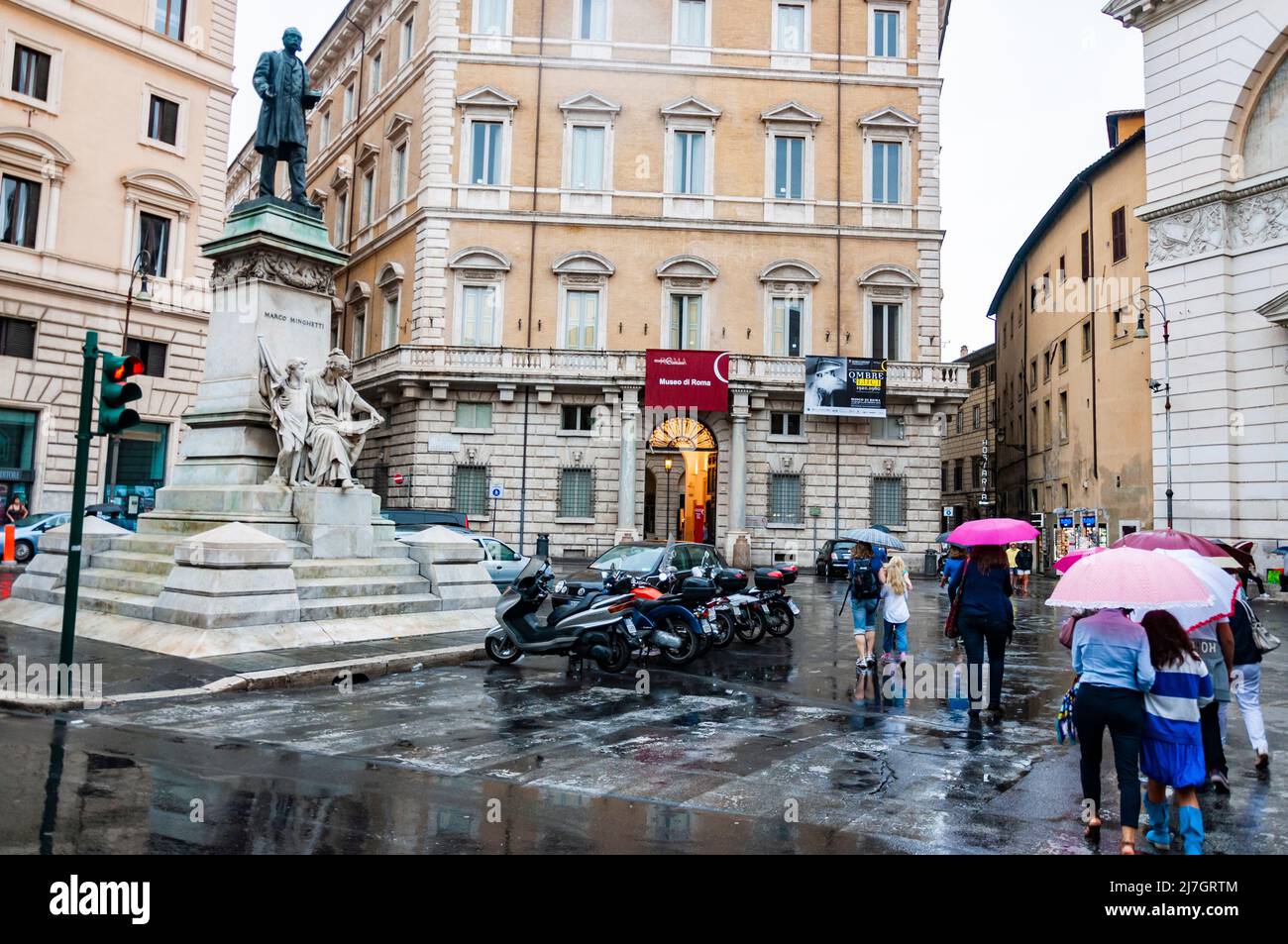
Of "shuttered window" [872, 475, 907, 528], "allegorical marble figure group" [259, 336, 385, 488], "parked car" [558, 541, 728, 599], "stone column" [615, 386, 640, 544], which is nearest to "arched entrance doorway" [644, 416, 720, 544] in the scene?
"stone column" [615, 386, 640, 544]

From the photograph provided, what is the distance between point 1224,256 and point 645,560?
18.1 m

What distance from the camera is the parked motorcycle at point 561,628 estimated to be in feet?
34.6

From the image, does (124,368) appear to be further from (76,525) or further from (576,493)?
(576,493)

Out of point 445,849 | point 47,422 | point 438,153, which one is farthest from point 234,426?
point 438,153

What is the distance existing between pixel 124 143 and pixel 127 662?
2849 centimetres

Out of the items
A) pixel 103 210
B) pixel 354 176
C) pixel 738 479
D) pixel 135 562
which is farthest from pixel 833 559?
pixel 354 176

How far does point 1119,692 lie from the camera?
496cm

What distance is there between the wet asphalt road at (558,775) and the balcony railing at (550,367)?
2369 cm

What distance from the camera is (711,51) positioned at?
3466 centimetres

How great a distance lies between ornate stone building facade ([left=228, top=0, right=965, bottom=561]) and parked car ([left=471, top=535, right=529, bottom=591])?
12.0 m

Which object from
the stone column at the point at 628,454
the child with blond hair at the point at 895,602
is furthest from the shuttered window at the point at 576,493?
the child with blond hair at the point at 895,602

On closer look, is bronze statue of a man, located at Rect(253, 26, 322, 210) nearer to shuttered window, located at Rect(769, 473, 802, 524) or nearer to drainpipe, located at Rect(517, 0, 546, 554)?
drainpipe, located at Rect(517, 0, 546, 554)
